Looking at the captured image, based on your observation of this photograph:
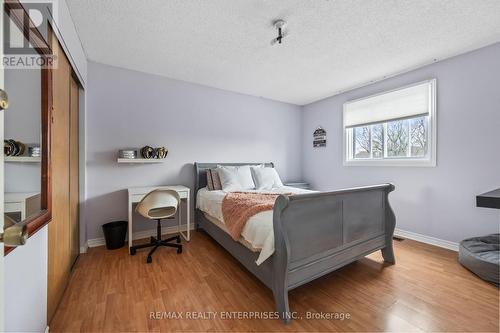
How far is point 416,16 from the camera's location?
6.28 ft

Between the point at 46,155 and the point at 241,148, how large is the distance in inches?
114

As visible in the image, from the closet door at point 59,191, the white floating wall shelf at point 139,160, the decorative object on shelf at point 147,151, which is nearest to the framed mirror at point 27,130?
the closet door at point 59,191

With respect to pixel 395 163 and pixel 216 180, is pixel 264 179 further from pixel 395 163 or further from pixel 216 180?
pixel 395 163

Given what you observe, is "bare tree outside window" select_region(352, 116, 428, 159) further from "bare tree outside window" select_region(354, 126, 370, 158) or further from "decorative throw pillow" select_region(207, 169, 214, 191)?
"decorative throw pillow" select_region(207, 169, 214, 191)

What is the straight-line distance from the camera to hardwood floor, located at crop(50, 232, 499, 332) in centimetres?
145

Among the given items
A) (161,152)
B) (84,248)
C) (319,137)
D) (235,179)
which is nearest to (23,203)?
(84,248)

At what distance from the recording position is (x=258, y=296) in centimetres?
176

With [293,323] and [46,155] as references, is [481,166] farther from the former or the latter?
[46,155]

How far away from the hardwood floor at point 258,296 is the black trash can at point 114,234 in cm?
23

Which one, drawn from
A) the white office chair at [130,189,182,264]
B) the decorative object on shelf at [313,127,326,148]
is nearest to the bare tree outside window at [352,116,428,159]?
the decorative object on shelf at [313,127,326,148]

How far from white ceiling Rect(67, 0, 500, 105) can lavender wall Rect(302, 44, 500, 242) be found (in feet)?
0.72

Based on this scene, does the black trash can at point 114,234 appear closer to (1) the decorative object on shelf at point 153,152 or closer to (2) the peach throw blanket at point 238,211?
(1) the decorative object on shelf at point 153,152

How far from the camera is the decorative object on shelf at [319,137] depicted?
433 centimetres

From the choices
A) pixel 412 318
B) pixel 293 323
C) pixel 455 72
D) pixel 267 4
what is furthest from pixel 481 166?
pixel 267 4
